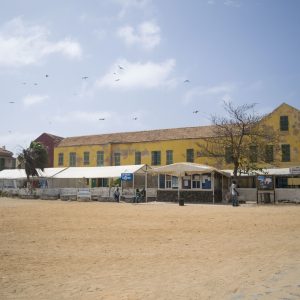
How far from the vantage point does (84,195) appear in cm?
3556

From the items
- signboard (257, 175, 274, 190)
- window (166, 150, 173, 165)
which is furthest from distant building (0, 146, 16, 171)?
signboard (257, 175, 274, 190)

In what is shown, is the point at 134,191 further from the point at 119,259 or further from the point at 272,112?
the point at 119,259

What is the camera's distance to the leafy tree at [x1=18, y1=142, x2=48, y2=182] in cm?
4269

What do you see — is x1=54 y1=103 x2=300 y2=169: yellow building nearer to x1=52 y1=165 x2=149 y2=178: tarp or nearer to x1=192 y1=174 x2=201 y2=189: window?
x1=52 y1=165 x2=149 y2=178: tarp

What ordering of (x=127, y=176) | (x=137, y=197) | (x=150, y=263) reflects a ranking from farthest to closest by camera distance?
(x=127, y=176) → (x=137, y=197) → (x=150, y=263)

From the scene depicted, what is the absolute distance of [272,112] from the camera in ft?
126

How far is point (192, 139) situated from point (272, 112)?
8292 millimetres

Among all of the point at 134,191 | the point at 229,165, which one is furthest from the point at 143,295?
the point at 229,165

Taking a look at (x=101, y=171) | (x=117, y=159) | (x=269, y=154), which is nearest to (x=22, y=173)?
(x=117, y=159)

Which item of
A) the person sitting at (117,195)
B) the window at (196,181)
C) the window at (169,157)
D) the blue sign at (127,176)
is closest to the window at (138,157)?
the window at (169,157)

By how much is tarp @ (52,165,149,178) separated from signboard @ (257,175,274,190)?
35.2 ft

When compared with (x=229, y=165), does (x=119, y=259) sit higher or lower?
lower

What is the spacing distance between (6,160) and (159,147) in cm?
3125

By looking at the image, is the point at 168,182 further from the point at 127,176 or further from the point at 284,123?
the point at 284,123
